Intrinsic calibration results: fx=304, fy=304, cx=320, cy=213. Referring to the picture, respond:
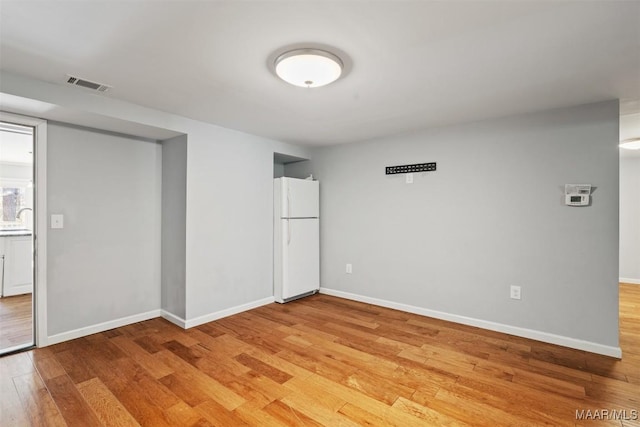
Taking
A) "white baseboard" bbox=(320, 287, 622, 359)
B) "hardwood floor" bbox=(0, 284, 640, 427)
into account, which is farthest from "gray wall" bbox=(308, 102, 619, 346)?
"hardwood floor" bbox=(0, 284, 640, 427)

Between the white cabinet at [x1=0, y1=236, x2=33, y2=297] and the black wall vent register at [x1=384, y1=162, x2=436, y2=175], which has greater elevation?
the black wall vent register at [x1=384, y1=162, x2=436, y2=175]

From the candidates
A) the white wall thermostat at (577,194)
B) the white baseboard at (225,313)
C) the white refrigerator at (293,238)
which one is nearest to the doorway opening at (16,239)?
the white baseboard at (225,313)

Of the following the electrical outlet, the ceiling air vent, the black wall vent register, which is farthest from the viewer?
the electrical outlet

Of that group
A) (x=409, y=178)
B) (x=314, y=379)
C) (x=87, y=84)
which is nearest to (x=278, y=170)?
(x=409, y=178)

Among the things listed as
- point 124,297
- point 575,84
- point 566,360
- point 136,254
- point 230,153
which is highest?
point 575,84

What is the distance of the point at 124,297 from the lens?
336cm

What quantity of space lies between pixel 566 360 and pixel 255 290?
10.7ft

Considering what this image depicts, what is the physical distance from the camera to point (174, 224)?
3.44 metres

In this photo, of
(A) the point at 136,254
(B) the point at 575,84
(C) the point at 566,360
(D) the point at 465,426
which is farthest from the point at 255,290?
(B) the point at 575,84

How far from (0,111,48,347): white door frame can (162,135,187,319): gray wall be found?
106 cm

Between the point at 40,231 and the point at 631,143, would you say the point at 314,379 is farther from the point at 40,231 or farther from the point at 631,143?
the point at 631,143

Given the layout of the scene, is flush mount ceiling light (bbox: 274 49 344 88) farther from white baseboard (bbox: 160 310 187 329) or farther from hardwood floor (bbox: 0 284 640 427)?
white baseboard (bbox: 160 310 187 329)

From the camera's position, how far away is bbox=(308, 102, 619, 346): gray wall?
2736mm

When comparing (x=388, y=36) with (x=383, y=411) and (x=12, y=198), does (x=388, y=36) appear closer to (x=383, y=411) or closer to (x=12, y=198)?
(x=383, y=411)
